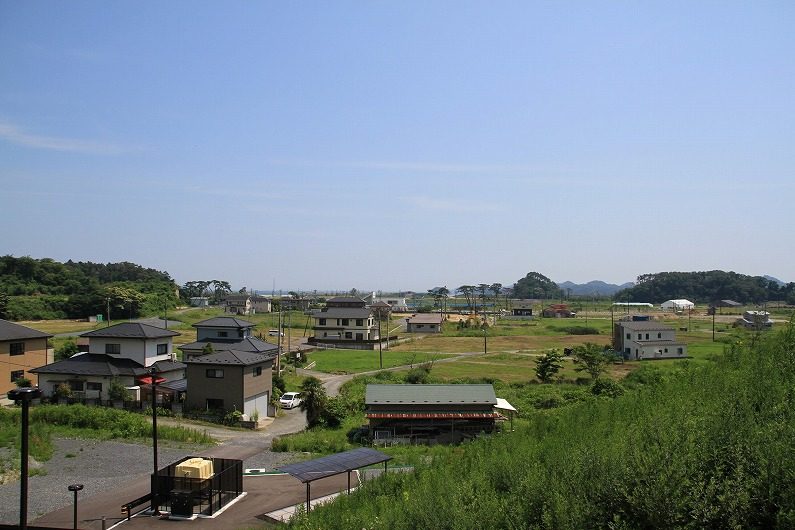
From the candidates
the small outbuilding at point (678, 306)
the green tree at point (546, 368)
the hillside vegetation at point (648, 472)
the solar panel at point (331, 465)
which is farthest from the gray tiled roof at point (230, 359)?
the small outbuilding at point (678, 306)

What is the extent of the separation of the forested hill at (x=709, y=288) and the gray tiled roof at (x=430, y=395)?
5115 inches

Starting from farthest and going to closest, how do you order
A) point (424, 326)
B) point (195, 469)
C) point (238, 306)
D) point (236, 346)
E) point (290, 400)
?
point (238, 306), point (424, 326), point (236, 346), point (290, 400), point (195, 469)

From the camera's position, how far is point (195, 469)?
46.5 ft

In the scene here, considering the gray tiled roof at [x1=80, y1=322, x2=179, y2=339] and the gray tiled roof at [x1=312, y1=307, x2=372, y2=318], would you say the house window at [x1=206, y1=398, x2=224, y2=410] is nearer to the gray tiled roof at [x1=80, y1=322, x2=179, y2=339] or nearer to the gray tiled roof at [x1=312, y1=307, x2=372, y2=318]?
the gray tiled roof at [x1=80, y1=322, x2=179, y2=339]

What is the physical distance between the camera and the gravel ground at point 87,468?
14484 millimetres

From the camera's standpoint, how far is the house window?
26.5 m

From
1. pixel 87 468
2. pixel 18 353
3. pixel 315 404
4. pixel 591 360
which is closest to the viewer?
pixel 87 468

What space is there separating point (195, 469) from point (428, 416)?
35.8ft

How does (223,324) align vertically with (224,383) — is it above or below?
above

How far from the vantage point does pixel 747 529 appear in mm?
6402

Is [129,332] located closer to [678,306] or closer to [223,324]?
[223,324]

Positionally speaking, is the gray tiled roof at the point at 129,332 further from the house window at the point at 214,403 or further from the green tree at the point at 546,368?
the green tree at the point at 546,368

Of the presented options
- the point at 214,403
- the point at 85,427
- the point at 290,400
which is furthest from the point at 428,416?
the point at 85,427

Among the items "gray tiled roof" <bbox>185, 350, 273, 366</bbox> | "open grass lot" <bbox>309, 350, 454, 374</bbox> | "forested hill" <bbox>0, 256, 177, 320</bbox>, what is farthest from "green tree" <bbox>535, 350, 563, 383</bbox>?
"forested hill" <bbox>0, 256, 177, 320</bbox>
